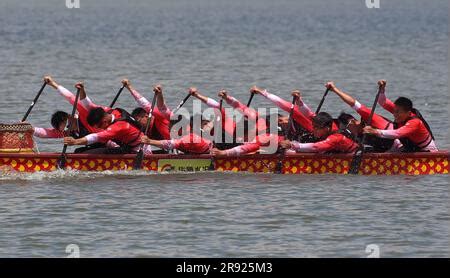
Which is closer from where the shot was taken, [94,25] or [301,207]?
[301,207]

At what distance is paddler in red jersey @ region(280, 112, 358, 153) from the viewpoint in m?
31.0

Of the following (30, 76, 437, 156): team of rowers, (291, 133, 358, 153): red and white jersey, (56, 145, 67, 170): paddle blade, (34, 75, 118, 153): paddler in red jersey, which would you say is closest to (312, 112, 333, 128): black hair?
(30, 76, 437, 156): team of rowers

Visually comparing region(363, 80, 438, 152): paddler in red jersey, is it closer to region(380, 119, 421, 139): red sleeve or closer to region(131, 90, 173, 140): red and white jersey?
region(380, 119, 421, 139): red sleeve

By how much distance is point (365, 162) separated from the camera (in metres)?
31.5

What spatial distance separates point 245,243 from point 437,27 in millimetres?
81785

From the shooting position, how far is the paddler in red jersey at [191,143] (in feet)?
102

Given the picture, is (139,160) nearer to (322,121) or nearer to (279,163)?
(279,163)

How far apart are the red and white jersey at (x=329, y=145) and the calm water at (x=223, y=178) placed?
617mm

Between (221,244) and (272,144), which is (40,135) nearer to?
(272,144)

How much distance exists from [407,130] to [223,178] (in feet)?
13.0

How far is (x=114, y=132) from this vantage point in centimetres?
3081

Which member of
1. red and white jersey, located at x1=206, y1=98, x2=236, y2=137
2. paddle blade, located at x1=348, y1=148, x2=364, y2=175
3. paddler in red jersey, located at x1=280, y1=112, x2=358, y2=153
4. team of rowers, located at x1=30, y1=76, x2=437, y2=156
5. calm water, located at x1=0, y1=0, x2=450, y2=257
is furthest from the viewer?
red and white jersey, located at x1=206, y1=98, x2=236, y2=137
